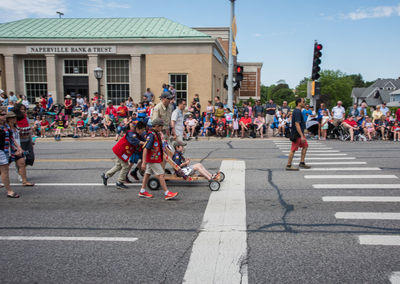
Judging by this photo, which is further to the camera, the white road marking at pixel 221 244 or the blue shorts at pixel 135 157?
the blue shorts at pixel 135 157

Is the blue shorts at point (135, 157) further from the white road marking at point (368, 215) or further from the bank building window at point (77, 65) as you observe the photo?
the bank building window at point (77, 65)

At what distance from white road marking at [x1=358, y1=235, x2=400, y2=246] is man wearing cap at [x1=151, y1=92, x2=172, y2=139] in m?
5.07

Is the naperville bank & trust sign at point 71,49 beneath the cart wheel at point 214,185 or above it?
above

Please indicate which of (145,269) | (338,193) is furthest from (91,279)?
(338,193)

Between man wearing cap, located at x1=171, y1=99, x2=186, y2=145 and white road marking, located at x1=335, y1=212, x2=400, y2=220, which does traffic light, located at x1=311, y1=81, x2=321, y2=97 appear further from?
white road marking, located at x1=335, y1=212, x2=400, y2=220

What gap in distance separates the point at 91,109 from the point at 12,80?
1048 cm

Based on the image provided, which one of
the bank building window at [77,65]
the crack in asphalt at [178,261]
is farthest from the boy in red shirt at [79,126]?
the crack in asphalt at [178,261]

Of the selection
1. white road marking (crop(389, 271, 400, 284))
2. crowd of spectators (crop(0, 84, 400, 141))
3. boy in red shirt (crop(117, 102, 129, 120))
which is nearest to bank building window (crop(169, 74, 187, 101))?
crowd of spectators (crop(0, 84, 400, 141))

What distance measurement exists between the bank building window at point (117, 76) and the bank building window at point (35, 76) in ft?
15.8

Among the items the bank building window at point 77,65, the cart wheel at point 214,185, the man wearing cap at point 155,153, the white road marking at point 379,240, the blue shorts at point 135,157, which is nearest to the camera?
the white road marking at point 379,240

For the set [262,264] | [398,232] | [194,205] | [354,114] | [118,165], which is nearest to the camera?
[262,264]

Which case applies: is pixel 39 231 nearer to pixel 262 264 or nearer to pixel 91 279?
pixel 91 279

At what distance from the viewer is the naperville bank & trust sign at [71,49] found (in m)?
25.4

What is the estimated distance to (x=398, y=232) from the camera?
5039 millimetres
